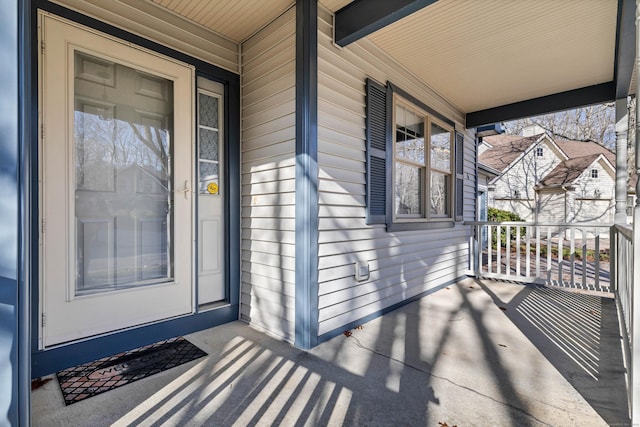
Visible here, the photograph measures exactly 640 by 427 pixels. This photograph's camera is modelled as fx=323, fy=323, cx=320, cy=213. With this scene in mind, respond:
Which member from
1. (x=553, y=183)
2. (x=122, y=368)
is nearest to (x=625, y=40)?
(x=122, y=368)

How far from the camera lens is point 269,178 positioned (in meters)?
2.81

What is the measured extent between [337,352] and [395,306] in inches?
51.9

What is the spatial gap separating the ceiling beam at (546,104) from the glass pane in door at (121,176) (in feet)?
15.2

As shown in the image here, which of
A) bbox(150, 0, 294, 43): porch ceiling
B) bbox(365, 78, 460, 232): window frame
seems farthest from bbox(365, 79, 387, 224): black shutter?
bbox(150, 0, 294, 43): porch ceiling

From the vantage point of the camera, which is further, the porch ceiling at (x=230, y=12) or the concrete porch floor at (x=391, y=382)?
the porch ceiling at (x=230, y=12)

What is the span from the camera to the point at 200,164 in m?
2.90

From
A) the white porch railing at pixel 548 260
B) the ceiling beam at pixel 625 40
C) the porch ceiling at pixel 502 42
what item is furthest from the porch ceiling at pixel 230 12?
the white porch railing at pixel 548 260

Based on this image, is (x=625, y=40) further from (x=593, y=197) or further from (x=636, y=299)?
(x=593, y=197)

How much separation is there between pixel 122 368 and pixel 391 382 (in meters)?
1.76

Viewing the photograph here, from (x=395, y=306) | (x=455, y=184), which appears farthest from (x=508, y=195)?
(x=395, y=306)

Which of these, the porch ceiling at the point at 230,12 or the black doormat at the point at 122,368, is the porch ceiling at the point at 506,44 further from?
the black doormat at the point at 122,368

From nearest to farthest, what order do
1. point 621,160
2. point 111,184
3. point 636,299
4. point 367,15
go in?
point 636,299 < point 111,184 < point 367,15 < point 621,160

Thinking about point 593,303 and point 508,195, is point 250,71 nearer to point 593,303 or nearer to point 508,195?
point 593,303

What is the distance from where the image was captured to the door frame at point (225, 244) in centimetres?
200
